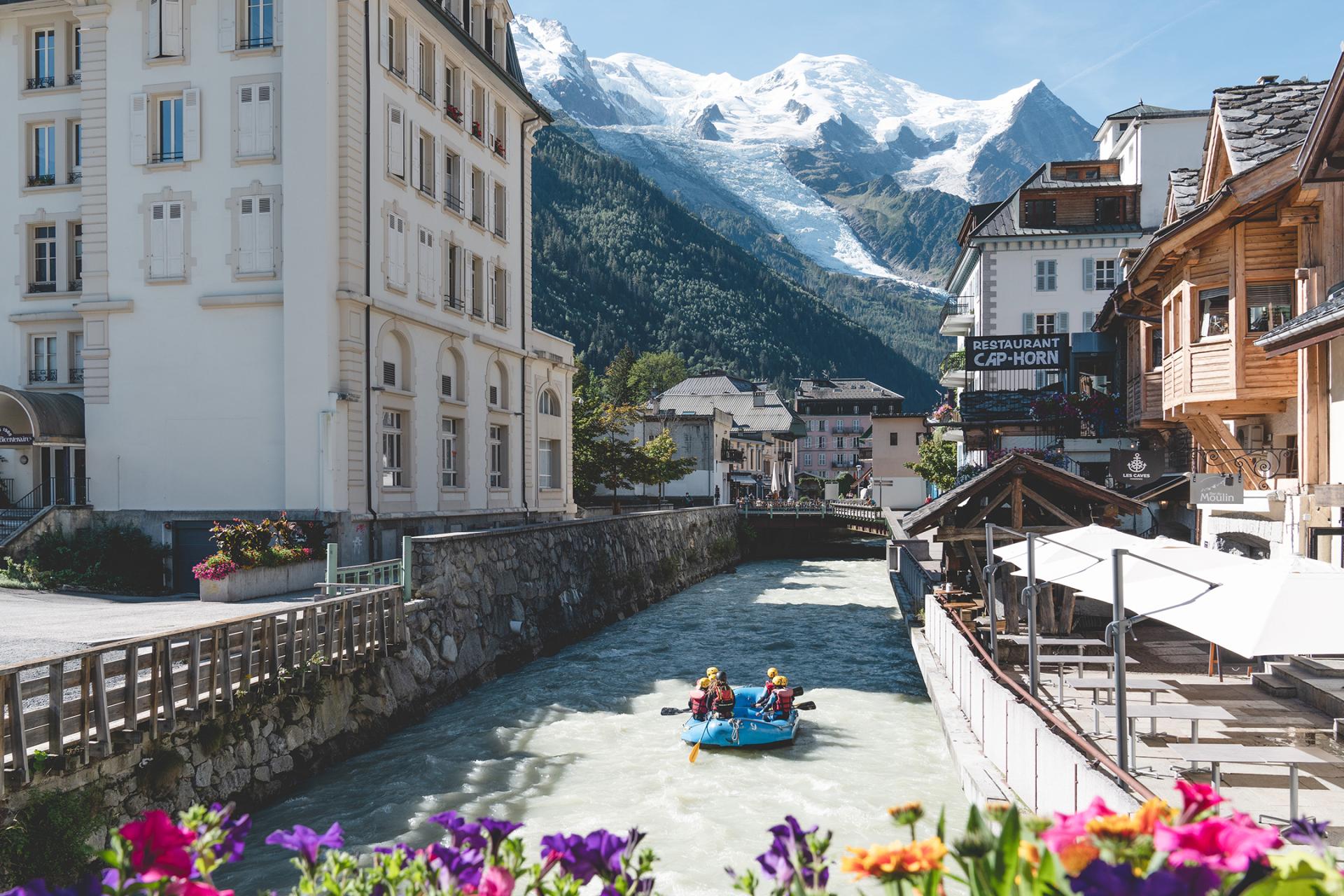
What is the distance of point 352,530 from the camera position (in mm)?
26906

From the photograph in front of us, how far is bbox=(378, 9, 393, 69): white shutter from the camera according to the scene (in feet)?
94.4

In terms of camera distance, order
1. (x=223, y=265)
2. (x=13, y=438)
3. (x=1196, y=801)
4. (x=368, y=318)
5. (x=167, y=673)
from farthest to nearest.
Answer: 1. (x=368, y=318)
2. (x=13, y=438)
3. (x=223, y=265)
4. (x=167, y=673)
5. (x=1196, y=801)

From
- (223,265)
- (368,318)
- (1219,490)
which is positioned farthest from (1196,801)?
(223,265)

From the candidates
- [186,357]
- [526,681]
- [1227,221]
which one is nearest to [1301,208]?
[1227,221]

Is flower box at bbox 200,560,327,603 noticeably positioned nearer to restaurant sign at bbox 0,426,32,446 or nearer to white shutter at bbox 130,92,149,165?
→ restaurant sign at bbox 0,426,32,446

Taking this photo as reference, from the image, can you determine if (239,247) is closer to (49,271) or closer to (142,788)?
(49,271)

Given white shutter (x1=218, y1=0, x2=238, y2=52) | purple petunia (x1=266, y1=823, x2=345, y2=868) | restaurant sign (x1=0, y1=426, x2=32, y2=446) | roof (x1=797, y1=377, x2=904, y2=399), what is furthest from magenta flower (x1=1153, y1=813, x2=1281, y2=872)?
roof (x1=797, y1=377, x2=904, y2=399)

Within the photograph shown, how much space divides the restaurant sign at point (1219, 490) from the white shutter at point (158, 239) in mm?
24969

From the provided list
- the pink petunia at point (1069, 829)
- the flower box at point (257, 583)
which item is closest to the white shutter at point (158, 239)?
the flower box at point (257, 583)

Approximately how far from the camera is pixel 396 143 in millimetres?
29719

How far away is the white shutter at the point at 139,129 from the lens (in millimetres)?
28297

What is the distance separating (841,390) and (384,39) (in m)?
131

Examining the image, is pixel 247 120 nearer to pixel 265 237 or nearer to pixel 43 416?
pixel 265 237

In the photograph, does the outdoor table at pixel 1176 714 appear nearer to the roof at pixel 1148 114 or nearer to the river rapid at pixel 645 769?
Answer: the river rapid at pixel 645 769
